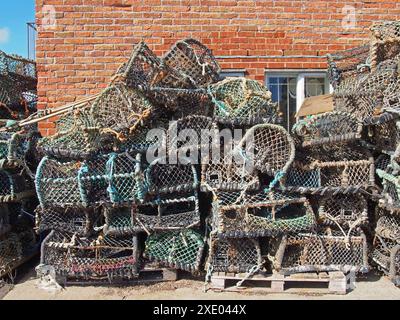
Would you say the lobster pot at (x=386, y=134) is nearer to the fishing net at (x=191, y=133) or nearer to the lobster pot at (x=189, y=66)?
the fishing net at (x=191, y=133)

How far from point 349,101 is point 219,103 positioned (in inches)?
54.7

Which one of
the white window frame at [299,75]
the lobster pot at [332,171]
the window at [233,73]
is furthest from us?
the white window frame at [299,75]

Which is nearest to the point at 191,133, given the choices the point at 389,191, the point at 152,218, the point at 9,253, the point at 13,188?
the point at 152,218

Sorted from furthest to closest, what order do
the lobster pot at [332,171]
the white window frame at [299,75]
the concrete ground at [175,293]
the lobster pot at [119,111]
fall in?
the white window frame at [299,75] → the lobster pot at [332,171] → the lobster pot at [119,111] → the concrete ground at [175,293]

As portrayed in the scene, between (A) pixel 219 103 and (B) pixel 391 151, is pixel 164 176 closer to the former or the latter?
(A) pixel 219 103

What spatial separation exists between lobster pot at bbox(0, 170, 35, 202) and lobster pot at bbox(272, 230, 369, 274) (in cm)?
249

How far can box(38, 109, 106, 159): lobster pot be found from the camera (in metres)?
3.28

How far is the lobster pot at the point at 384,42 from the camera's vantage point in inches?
141

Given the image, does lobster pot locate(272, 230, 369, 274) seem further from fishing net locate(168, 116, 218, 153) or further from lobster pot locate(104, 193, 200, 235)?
fishing net locate(168, 116, 218, 153)

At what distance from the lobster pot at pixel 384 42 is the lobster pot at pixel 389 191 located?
3.51ft

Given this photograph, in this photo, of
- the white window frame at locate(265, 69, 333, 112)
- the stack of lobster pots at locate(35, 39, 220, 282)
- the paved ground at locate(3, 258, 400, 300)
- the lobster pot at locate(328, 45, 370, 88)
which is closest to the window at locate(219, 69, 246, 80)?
the white window frame at locate(265, 69, 333, 112)

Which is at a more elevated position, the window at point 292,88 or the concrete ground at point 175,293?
the window at point 292,88

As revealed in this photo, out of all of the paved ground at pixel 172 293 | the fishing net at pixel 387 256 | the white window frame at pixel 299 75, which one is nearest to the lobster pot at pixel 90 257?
the paved ground at pixel 172 293

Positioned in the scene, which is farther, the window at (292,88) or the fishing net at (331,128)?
the window at (292,88)
